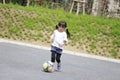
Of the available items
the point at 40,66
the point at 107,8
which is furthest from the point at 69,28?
the point at 40,66

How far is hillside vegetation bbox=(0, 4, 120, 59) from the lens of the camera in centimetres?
1494

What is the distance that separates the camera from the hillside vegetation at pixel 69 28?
14.9m

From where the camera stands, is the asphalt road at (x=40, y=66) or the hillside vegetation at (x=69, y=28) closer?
the asphalt road at (x=40, y=66)

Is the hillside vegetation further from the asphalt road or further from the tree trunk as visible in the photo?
the asphalt road

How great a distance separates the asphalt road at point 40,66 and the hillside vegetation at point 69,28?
1.92 metres

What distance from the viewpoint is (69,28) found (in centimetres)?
1678

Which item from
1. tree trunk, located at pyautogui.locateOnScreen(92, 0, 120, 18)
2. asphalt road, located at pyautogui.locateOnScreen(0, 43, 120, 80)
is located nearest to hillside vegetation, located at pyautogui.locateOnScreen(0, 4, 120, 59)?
tree trunk, located at pyautogui.locateOnScreen(92, 0, 120, 18)

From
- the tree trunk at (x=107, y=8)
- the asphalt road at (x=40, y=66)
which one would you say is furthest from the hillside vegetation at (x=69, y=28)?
the asphalt road at (x=40, y=66)

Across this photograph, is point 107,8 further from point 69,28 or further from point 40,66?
point 40,66

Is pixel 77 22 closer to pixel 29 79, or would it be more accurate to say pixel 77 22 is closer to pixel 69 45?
pixel 69 45

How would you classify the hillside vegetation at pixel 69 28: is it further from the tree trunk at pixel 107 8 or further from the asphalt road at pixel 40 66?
the asphalt road at pixel 40 66

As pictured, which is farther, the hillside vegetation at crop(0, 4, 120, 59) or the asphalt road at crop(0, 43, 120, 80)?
the hillside vegetation at crop(0, 4, 120, 59)

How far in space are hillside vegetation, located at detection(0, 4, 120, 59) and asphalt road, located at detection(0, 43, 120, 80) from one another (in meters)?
1.92

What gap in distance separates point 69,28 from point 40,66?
7437mm
